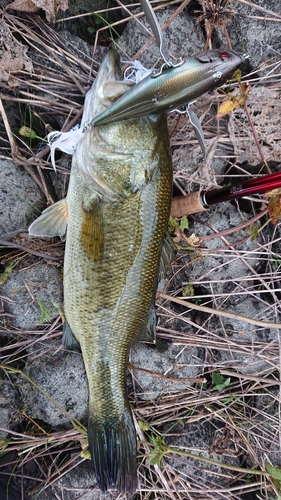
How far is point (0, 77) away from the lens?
2561 millimetres

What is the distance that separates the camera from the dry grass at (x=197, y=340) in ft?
9.11

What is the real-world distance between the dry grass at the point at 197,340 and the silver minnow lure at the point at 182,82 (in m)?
0.93

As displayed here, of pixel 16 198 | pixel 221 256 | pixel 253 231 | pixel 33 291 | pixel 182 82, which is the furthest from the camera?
pixel 221 256

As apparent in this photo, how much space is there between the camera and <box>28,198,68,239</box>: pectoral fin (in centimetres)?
247

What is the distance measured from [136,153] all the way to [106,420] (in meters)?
1.82

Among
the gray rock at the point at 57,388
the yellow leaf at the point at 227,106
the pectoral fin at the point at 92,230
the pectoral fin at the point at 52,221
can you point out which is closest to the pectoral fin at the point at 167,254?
the pectoral fin at the point at 92,230

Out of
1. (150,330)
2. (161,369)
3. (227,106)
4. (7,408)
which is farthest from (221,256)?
(7,408)

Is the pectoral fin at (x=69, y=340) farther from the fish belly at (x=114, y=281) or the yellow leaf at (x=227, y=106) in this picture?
the yellow leaf at (x=227, y=106)

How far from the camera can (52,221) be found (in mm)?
2486

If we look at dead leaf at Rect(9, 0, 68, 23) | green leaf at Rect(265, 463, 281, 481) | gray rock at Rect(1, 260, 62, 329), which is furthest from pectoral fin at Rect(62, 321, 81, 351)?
dead leaf at Rect(9, 0, 68, 23)

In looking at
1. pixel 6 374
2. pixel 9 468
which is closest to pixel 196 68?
pixel 6 374

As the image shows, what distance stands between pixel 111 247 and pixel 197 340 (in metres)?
1.41

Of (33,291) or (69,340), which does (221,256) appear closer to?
(69,340)

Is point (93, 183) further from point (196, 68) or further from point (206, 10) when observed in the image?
point (206, 10)
